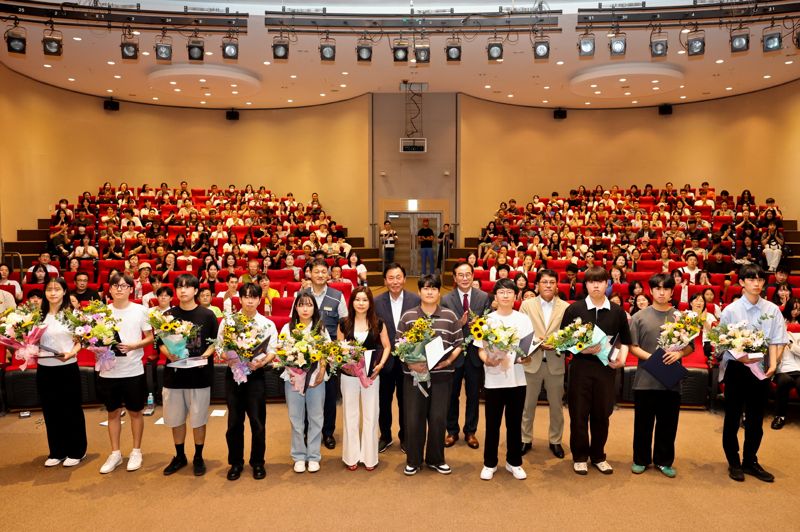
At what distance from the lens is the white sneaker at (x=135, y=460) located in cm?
432

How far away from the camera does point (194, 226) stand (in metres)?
13.8

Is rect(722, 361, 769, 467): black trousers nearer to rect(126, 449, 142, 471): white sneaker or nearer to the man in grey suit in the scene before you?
the man in grey suit

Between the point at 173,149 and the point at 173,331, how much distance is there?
639 inches

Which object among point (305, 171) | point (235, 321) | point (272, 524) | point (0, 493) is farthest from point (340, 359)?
point (305, 171)

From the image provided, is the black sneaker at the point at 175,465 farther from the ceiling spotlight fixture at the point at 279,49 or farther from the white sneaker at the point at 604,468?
the ceiling spotlight fixture at the point at 279,49

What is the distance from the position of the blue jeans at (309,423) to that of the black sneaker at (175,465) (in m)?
0.84

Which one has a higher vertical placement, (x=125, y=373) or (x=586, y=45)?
(x=586, y=45)

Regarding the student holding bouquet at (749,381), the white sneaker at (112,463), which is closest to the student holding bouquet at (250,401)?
the white sneaker at (112,463)

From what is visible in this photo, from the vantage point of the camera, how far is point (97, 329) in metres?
4.09

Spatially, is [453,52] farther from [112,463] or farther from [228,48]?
[112,463]

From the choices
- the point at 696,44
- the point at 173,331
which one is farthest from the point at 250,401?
the point at 696,44

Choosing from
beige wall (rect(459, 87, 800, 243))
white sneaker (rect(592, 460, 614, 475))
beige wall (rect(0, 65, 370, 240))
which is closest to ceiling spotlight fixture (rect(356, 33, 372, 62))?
beige wall (rect(0, 65, 370, 240))

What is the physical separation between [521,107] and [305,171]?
727 centimetres

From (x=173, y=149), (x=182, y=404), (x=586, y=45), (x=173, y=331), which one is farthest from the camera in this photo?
(x=173, y=149)
